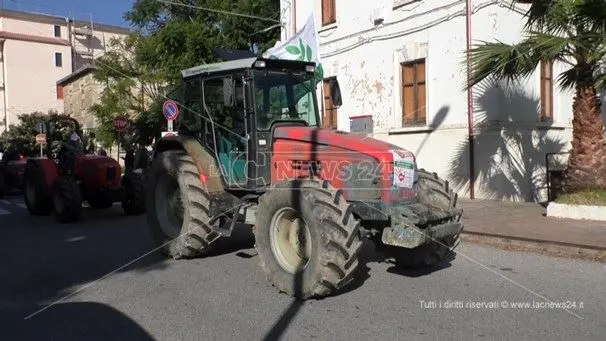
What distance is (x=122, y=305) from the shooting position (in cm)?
615

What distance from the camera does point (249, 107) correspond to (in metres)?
7.24

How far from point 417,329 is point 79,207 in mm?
9160

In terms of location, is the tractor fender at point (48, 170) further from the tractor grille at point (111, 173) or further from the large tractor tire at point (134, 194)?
the large tractor tire at point (134, 194)

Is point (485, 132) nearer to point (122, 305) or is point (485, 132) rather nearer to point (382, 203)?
point (382, 203)

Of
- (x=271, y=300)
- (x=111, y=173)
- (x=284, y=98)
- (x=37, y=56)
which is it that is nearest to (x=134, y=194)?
(x=111, y=173)

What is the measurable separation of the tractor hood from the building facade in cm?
671

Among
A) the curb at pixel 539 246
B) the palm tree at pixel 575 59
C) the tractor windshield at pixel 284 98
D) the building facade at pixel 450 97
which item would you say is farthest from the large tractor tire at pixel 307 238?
the building facade at pixel 450 97

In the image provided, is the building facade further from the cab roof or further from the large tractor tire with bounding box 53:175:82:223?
the cab roof

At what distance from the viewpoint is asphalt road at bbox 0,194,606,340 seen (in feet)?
17.1

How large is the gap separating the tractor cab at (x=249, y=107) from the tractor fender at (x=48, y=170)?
22.2 ft

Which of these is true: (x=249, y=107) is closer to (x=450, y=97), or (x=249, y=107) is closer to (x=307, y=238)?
(x=307, y=238)

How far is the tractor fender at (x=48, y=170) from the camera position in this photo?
44.0 feet

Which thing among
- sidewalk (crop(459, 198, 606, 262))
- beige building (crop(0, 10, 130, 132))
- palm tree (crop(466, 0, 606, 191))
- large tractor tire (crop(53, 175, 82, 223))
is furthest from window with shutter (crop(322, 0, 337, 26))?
beige building (crop(0, 10, 130, 132))

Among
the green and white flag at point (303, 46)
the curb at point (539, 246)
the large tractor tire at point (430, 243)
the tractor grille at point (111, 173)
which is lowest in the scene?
the curb at point (539, 246)
